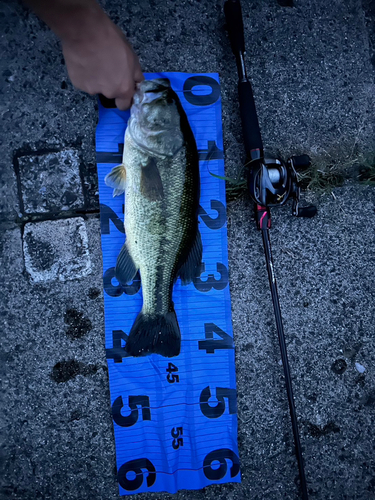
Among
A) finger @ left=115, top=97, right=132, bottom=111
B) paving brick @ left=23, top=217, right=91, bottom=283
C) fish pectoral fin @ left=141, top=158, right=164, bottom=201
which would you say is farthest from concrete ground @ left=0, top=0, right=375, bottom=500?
fish pectoral fin @ left=141, top=158, right=164, bottom=201

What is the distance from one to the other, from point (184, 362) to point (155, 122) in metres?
1.53

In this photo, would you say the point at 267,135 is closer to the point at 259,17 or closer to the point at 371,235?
the point at 259,17

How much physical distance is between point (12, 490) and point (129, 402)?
0.91 metres

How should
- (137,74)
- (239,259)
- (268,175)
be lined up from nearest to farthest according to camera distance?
(137,74) < (268,175) < (239,259)

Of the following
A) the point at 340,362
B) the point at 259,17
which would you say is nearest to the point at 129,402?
the point at 340,362

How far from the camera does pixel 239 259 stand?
7.68 feet

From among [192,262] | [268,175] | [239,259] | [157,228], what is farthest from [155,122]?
[239,259]

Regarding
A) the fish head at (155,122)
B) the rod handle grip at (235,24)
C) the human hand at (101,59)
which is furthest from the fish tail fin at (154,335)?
the rod handle grip at (235,24)

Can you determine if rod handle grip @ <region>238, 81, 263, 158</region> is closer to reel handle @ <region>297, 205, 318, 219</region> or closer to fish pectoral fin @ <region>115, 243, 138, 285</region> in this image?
reel handle @ <region>297, 205, 318, 219</region>

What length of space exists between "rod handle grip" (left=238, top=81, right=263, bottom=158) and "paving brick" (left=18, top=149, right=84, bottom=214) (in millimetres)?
1124

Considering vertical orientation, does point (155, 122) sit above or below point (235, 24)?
below

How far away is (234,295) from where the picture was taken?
91.5 inches

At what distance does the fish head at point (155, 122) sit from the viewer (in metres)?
1.98

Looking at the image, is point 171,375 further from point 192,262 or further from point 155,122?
point 155,122
